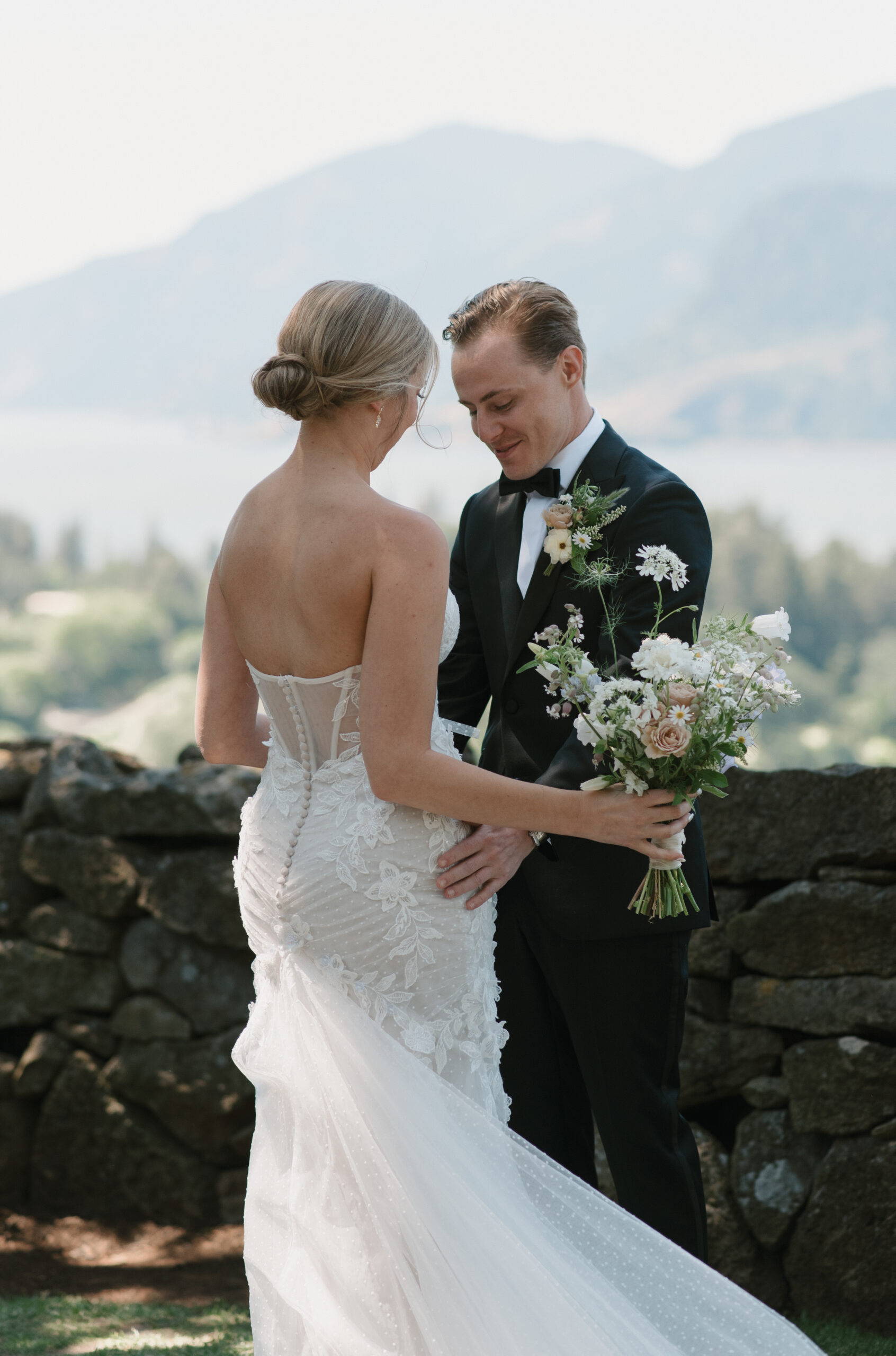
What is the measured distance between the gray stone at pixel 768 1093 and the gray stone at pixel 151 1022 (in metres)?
1.84

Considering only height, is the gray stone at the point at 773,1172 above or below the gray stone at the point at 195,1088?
below

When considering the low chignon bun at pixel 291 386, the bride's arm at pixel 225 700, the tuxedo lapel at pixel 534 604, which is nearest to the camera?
the low chignon bun at pixel 291 386

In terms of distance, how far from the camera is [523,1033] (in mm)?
2688

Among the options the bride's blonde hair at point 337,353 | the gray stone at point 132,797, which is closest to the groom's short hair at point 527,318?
the bride's blonde hair at point 337,353

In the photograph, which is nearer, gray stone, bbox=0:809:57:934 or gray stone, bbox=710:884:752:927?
gray stone, bbox=710:884:752:927

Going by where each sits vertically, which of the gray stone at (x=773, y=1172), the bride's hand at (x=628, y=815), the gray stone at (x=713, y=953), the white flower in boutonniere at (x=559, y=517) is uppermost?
the white flower in boutonniere at (x=559, y=517)

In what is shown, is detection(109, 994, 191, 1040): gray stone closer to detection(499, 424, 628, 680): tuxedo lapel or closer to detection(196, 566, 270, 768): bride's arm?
detection(196, 566, 270, 768): bride's arm

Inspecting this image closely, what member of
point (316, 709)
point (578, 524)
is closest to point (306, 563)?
point (316, 709)

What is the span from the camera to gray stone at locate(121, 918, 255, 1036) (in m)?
4.05

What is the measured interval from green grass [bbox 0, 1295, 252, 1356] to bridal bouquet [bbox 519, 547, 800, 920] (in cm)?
195

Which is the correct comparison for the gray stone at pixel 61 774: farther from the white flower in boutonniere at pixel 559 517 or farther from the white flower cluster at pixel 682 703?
the white flower cluster at pixel 682 703

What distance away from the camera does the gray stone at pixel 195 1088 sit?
158 inches

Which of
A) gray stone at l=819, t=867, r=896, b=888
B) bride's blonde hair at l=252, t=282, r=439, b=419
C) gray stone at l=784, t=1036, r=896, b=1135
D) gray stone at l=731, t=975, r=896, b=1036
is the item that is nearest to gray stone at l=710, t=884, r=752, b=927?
gray stone at l=731, t=975, r=896, b=1036

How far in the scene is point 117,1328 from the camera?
3396 millimetres
